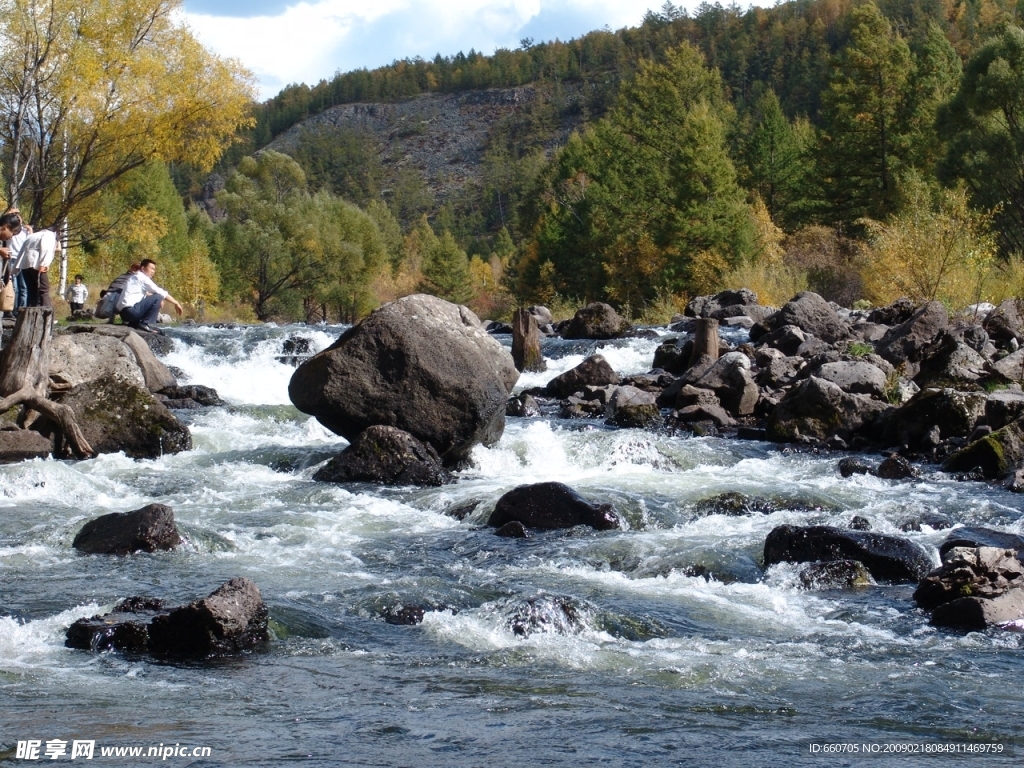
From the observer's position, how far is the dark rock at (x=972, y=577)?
26.5 feet

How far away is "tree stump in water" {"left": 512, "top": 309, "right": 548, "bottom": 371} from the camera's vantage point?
23625 millimetres

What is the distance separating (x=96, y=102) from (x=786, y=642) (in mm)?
26576

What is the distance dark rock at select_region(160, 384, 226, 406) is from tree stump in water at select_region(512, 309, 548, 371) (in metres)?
6.74

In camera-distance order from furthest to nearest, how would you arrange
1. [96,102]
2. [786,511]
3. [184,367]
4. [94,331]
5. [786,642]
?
[96,102] < [184,367] < [94,331] < [786,511] < [786,642]

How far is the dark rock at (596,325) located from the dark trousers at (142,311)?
1126 cm

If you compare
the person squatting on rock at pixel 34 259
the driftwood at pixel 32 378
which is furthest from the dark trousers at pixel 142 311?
the driftwood at pixel 32 378

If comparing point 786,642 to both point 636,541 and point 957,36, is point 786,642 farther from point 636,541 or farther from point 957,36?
point 957,36

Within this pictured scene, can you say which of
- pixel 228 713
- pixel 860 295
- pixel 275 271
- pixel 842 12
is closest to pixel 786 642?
pixel 228 713

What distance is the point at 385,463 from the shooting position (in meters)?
13.3

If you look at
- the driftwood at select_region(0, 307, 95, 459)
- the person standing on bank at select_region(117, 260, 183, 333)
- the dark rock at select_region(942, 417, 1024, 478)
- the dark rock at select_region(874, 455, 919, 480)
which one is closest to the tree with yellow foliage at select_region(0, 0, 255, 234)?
the person standing on bank at select_region(117, 260, 183, 333)

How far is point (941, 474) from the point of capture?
44.6ft

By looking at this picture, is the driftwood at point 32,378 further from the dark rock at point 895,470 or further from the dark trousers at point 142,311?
the dark rock at point 895,470

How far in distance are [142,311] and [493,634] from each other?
1507 cm

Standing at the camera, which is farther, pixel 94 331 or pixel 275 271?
pixel 275 271
